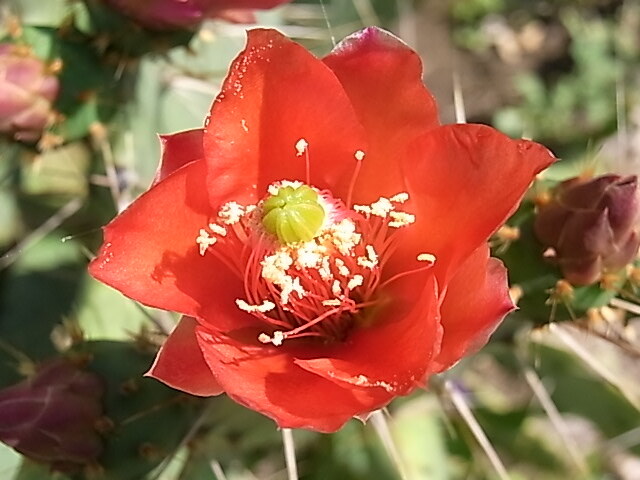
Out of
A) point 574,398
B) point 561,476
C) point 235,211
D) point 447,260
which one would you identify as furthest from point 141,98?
point 561,476

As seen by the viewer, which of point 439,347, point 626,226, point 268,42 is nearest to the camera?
point 439,347

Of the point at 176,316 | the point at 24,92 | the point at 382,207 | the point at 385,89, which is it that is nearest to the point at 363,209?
the point at 382,207

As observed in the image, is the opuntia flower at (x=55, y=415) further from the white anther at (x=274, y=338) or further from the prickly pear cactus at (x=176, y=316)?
the white anther at (x=274, y=338)

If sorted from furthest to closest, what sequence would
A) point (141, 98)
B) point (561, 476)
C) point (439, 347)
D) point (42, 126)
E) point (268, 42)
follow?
1. point (561, 476)
2. point (141, 98)
3. point (42, 126)
4. point (268, 42)
5. point (439, 347)

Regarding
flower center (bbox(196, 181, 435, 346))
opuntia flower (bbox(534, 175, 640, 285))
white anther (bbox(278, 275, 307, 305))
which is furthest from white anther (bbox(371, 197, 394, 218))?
opuntia flower (bbox(534, 175, 640, 285))

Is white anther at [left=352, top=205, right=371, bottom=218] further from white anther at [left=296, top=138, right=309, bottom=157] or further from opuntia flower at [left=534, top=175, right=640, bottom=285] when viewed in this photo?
opuntia flower at [left=534, top=175, right=640, bottom=285]

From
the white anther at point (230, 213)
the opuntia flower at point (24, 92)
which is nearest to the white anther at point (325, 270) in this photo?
the white anther at point (230, 213)

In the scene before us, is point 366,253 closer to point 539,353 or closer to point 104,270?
point 104,270

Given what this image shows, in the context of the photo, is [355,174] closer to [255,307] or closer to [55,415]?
[255,307]
